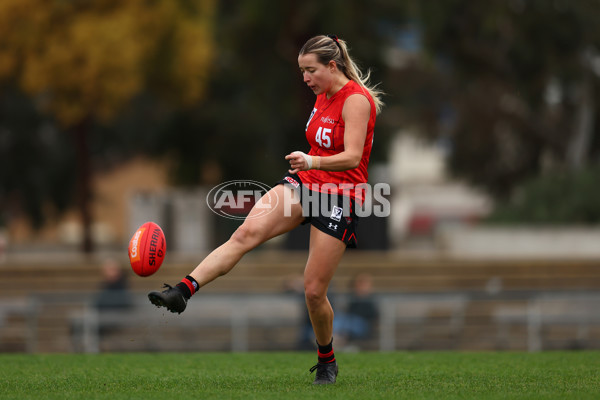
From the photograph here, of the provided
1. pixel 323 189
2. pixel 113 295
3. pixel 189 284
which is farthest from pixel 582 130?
pixel 189 284

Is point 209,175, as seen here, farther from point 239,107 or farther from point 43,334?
point 43,334

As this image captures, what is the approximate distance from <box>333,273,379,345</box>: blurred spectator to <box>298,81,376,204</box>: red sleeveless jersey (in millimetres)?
7566

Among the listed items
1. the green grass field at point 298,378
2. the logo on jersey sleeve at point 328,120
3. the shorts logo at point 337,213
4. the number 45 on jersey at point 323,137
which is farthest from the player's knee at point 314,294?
the logo on jersey sleeve at point 328,120

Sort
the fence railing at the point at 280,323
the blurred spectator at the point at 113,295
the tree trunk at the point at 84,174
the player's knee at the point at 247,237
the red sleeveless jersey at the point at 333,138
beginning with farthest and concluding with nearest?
the tree trunk at the point at 84,174 → the blurred spectator at the point at 113,295 → the fence railing at the point at 280,323 → the red sleeveless jersey at the point at 333,138 → the player's knee at the point at 247,237

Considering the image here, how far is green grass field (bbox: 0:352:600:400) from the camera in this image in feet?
20.2

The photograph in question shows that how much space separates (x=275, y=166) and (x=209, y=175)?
2.99 metres

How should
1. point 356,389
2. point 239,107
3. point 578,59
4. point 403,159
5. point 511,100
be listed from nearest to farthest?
point 356,389 < point 578,59 < point 239,107 < point 511,100 < point 403,159

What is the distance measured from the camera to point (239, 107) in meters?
25.1

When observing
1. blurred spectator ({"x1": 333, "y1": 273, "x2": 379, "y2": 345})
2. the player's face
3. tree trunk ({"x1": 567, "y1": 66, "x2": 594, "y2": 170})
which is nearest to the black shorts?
the player's face

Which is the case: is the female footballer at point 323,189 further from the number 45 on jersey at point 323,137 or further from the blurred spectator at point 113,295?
the blurred spectator at point 113,295

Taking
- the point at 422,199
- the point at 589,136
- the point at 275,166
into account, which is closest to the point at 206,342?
the point at 275,166

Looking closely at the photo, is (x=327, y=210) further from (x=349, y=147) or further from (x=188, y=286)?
(x=188, y=286)

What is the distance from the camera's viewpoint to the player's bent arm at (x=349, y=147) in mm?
6309

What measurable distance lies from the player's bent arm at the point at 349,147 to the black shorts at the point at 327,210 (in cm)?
17
